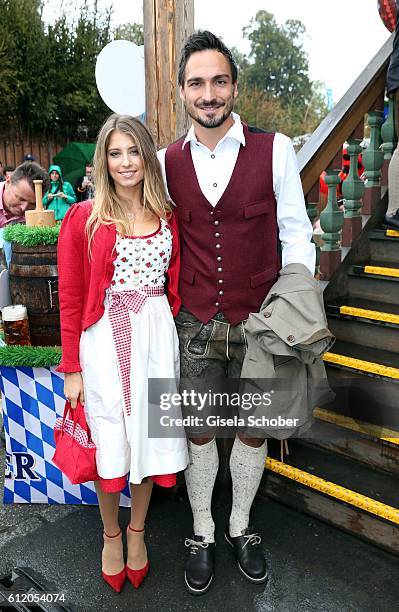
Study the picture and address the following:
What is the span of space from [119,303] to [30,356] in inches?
26.7

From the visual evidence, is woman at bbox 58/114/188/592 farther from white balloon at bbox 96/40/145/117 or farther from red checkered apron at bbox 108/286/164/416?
white balloon at bbox 96/40/145/117

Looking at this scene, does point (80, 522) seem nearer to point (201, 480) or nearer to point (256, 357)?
point (201, 480)

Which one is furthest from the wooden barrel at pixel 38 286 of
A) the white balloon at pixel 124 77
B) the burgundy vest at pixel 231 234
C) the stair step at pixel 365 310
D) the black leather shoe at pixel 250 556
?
the stair step at pixel 365 310

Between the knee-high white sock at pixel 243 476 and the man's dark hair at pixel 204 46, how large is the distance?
1.40 metres

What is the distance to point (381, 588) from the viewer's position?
6.86ft

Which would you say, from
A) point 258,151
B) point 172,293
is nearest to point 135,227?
point 172,293

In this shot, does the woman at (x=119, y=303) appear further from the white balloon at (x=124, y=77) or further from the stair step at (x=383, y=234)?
the stair step at (x=383, y=234)

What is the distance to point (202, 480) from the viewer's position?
2219 mm

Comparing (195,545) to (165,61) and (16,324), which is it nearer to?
(16,324)

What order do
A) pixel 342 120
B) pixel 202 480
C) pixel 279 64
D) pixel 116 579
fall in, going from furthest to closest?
1. pixel 279 64
2. pixel 342 120
3. pixel 202 480
4. pixel 116 579

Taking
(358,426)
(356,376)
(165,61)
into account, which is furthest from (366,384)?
(165,61)

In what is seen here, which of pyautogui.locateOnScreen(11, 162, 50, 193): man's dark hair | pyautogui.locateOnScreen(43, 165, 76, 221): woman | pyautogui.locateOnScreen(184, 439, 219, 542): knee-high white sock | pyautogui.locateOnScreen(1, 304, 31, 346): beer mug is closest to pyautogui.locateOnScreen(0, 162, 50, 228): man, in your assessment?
pyautogui.locateOnScreen(11, 162, 50, 193): man's dark hair

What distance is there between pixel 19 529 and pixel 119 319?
1.21 meters

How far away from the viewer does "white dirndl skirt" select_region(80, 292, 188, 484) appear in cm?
195
